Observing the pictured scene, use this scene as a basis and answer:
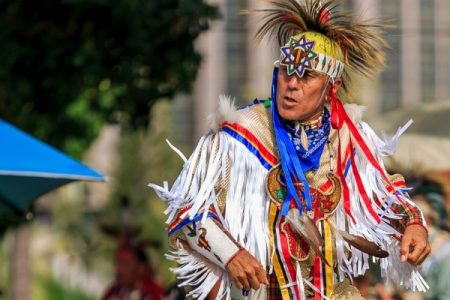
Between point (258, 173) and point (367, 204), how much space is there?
44 cm

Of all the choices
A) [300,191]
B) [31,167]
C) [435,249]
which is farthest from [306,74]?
[435,249]

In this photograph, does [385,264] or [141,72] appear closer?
[385,264]

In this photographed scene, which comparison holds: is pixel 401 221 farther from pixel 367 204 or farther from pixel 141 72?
pixel 141 72

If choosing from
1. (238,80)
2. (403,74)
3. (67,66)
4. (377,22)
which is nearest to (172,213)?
(377,22)

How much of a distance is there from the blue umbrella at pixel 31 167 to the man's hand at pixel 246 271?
11.3 ft

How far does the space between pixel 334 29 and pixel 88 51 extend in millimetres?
5604

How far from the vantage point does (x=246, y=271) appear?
5.56 meters

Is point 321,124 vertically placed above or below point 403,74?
above

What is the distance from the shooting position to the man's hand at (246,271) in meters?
5.55

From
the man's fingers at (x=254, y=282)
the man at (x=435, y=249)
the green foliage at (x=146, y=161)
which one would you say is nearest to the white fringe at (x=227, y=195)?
the man's fingers at (x=254, y=282)

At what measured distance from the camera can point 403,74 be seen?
82000 mm

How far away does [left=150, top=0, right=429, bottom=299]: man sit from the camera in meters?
5.83

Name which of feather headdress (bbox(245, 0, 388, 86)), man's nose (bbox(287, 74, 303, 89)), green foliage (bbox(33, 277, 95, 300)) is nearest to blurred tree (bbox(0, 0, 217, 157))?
feather headdress (bbox(245, 0, 388, 86))

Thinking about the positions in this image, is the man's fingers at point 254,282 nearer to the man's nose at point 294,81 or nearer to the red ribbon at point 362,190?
the red ribbon at point 362,190
